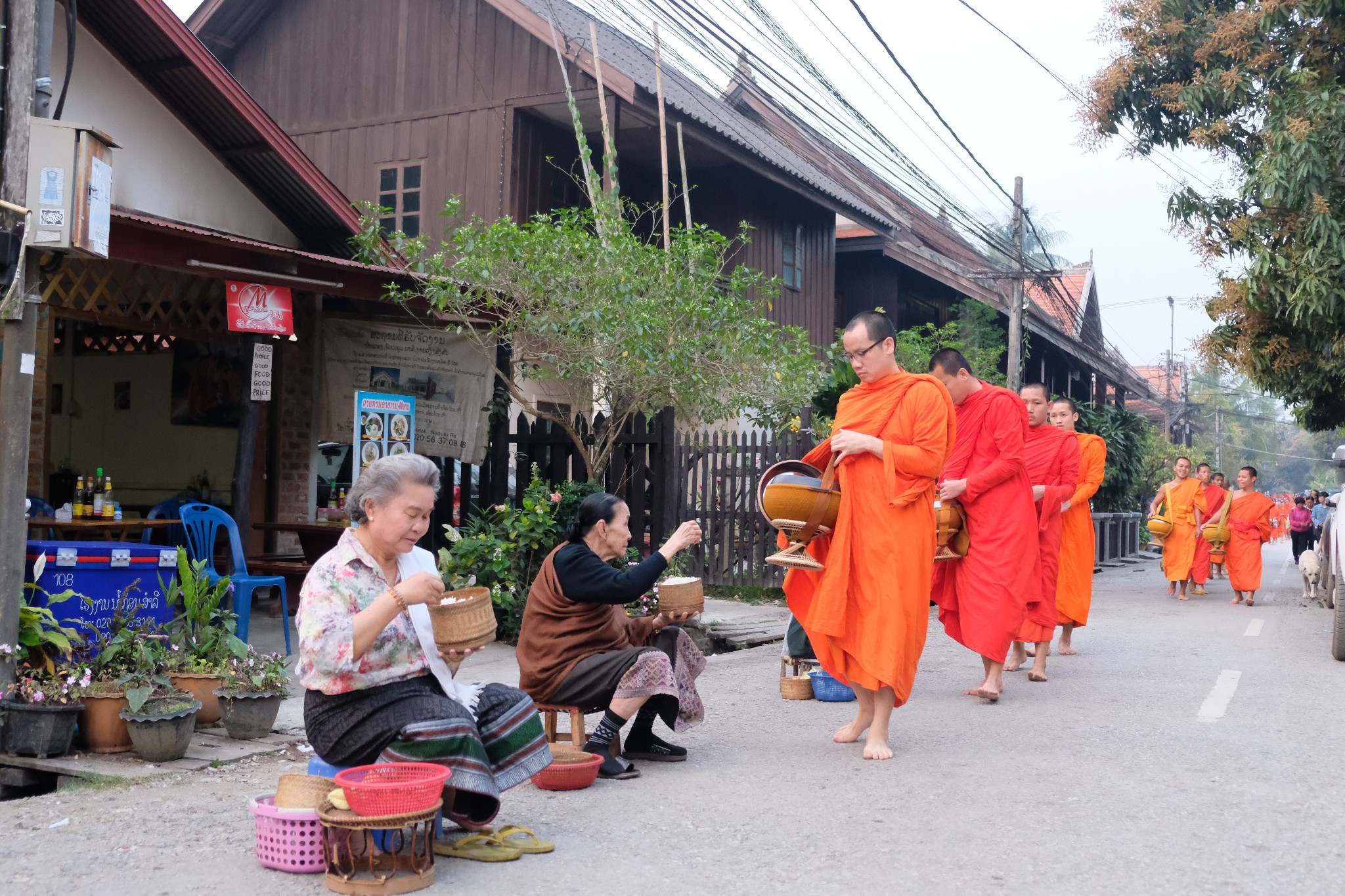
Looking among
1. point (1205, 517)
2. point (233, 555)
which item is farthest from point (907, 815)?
point (1205, 517)

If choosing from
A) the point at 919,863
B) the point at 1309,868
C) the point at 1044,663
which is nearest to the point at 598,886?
the point at 919,863

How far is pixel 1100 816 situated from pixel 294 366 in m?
8.60

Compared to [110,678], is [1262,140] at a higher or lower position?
higher

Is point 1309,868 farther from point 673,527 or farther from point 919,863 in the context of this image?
point 673,527

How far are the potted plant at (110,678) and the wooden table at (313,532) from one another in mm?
3653

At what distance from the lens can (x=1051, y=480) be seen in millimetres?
7695

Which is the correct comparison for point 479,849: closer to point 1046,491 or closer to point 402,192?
point 1046,491

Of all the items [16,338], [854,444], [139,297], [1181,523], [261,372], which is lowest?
[1181,523]

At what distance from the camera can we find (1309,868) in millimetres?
3453

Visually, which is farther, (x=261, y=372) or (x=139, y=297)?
(x=139, y=297)

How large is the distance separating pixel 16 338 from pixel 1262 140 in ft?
37.1

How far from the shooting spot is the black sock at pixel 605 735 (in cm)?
466

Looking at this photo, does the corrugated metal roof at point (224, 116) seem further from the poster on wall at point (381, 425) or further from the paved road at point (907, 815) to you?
the paved road at point (907, 815)

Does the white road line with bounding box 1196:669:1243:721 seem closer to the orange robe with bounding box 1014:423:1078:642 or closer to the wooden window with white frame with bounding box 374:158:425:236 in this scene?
the orange robe with bounding box 1014:423:1078:642
